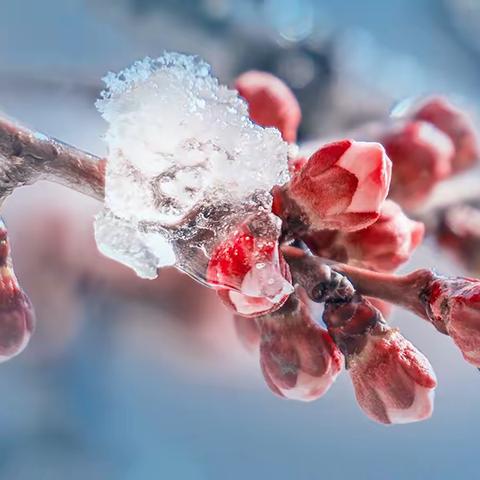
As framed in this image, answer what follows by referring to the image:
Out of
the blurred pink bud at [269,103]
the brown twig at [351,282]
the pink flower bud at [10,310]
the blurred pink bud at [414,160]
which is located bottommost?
the pink flower bud at [10,310]

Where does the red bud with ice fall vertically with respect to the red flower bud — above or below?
below

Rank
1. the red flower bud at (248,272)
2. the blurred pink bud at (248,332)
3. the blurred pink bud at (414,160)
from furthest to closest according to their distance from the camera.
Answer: the blurred pink bud at (414,160) < the blurred pink bud at (248,332) < the red flower bud at (248,272)

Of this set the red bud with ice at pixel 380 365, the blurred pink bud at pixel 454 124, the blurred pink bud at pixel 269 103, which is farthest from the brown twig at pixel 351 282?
the blurred pink bud at pixel 454 124

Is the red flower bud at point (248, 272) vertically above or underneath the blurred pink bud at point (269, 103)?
above

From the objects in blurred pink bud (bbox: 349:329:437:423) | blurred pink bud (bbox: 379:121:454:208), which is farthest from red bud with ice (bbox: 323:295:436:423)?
→ blurred pink bud (bbox: 379:121:454:208)

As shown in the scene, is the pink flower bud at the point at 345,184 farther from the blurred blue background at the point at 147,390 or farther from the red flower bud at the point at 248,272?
the blurred blue background at the point at 147,390

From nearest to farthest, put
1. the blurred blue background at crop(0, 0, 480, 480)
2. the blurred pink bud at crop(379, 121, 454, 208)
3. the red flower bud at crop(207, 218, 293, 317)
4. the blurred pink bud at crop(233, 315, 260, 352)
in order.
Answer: the red flower bud at crop(207, 218, 293, 317) < the blurred pink bud at crop(233, 315, 260, 352) < the blurred pink bud at crop(379, 121, 454, 208) < the blurred blue background at crop(0, 0, 480, 480)

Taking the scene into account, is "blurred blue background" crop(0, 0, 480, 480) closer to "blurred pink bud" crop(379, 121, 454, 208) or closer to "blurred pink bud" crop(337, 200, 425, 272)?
"blurred pink bud" crop(379, 121, 454, 208)
